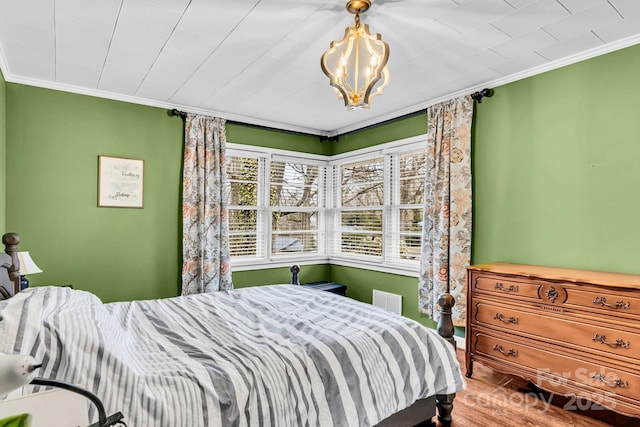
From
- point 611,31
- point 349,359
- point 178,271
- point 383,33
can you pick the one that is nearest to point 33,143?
point 178,271

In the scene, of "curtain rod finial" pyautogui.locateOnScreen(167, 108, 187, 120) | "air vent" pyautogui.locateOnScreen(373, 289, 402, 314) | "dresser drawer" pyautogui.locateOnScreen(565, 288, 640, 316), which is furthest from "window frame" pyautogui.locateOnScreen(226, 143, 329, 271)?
"dresser drawer" pyautogui.locateOnScreen(565, 288, 640, 316)

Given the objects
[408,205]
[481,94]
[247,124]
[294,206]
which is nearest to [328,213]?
[294,206]

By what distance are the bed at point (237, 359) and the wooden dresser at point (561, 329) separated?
2.73 ft

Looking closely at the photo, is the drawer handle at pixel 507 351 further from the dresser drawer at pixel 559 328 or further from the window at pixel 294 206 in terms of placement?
the window at pixel 294 206

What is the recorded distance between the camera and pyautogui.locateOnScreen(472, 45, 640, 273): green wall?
2520 mm

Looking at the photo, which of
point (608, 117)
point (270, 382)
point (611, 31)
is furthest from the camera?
point (608, 117)

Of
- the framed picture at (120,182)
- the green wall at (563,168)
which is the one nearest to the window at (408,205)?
the green wall at (563,168)

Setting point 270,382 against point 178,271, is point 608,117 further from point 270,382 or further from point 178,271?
point 178,271

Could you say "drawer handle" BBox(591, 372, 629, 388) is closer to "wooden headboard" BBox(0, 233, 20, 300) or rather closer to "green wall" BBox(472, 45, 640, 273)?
"green wall" BBox(472, 45, 640, 273)

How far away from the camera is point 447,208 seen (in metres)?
3.43

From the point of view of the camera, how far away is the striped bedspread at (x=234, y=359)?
129cm

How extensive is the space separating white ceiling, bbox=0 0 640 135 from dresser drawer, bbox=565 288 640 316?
1.67 meters

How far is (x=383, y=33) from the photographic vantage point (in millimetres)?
2361

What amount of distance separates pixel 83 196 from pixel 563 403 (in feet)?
14.0
